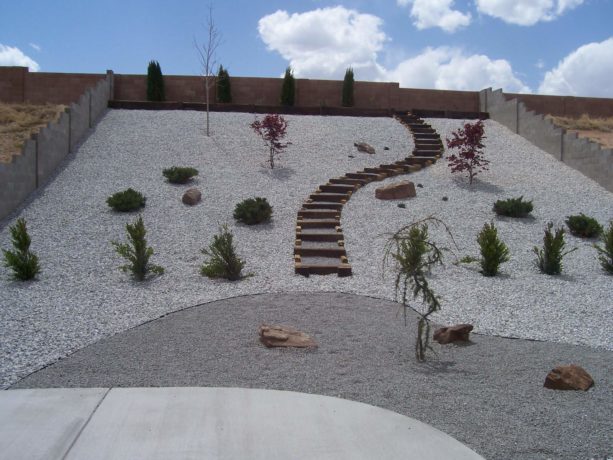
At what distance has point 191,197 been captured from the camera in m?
14.2

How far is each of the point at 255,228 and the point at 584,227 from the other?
23.9ft

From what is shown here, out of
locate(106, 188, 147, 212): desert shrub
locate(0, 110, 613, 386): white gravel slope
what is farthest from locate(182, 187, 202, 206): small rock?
Answer: locate(106, 188, 147, 212): desert shrub

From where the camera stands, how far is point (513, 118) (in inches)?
919

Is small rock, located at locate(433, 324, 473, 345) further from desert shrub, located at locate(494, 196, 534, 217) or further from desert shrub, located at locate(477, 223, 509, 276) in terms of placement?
desert shrub, located at locate(494, 196, 534, 217)

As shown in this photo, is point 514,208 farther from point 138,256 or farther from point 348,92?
point 348,92

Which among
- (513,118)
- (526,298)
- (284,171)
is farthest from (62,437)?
(513,118)

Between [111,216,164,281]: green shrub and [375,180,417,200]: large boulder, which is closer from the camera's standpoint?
[111,216,164,281]: green shrub

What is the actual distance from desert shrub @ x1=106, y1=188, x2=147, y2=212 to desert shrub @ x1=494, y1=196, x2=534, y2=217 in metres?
8.56

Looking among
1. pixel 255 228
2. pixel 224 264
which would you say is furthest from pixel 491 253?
pixel 255 228

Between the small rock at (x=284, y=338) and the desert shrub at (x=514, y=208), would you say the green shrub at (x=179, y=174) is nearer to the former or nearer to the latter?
the desert shrub at (x=514, y=208)

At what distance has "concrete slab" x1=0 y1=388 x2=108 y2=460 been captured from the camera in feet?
13.8

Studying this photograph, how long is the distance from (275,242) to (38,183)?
7316 millimetres

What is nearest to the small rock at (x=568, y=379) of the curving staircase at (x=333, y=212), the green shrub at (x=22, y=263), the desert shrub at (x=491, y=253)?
the desert shrub at (x=491, y=253)

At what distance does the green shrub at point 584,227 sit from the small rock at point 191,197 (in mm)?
8696
